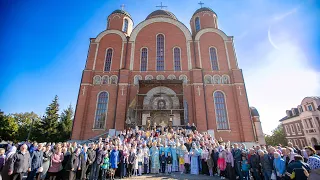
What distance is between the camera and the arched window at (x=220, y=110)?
18.6 meters


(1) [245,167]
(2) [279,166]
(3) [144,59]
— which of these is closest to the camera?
(2) [279,166]

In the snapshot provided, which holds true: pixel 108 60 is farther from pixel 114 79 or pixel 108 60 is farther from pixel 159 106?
pixel 159 106

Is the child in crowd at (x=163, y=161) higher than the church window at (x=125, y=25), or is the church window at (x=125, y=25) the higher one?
the church window at (x=125, y=25)

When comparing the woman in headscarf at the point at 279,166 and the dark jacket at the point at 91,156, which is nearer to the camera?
the woman in headscarf at the point at 279,166

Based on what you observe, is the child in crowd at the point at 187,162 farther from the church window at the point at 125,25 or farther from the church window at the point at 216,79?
the church window at the point at 125,25

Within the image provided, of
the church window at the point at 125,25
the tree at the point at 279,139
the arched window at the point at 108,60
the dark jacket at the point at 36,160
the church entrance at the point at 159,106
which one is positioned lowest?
the dark jacket at the point at 36,160

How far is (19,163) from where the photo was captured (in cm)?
566

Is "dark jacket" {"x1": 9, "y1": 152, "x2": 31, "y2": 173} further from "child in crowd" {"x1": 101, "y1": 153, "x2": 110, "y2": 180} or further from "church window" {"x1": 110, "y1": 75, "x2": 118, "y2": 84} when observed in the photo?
"church window" {"x1": 110, "y1": 75, "x2": 118, "y2": 84}

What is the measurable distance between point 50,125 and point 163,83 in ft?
64.6

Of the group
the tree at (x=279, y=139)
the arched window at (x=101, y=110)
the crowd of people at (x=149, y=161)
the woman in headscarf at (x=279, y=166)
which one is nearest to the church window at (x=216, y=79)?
the crowd of people at (x=149, y=161)

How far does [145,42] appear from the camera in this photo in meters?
23.1

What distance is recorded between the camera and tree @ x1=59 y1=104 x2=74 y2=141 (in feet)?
91.3

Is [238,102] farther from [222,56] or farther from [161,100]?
[161,100]

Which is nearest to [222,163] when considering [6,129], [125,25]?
[125,25]
